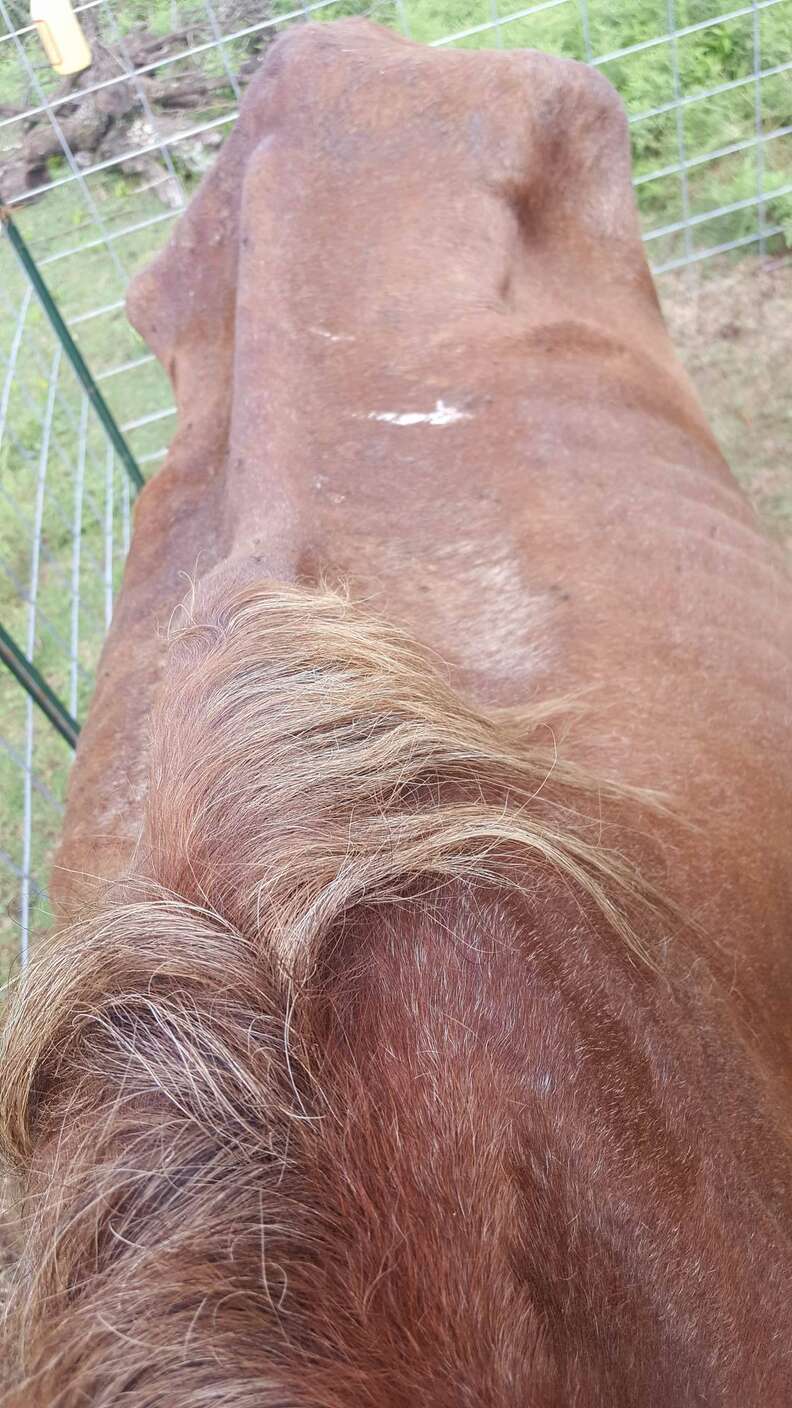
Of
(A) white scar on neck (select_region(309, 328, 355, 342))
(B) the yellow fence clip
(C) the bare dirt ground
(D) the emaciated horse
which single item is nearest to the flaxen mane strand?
(D) the emaciated horse

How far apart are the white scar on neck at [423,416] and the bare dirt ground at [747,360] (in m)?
1.26

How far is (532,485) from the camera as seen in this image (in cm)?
139

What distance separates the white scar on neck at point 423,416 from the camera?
4.74ft

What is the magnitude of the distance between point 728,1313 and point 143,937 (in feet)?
1.47

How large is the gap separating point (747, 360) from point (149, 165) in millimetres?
1930

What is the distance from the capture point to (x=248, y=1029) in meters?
0.63

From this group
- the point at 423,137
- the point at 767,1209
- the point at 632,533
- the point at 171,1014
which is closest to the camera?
the point at 171,1014

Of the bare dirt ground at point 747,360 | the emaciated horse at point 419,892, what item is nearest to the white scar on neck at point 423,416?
the emaciated horse at point 419,892

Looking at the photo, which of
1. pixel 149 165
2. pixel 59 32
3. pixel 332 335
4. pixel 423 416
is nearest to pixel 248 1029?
pixel 423 416

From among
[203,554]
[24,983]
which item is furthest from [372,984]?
[203,554]

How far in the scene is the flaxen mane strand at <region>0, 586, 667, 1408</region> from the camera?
0.55 metres

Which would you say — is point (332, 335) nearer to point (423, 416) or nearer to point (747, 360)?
point (423, 416)

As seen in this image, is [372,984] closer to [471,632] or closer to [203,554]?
[471,632]

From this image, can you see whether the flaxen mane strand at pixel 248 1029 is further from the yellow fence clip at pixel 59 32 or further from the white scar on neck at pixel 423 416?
the yellow fence clip at pixel 59 32
